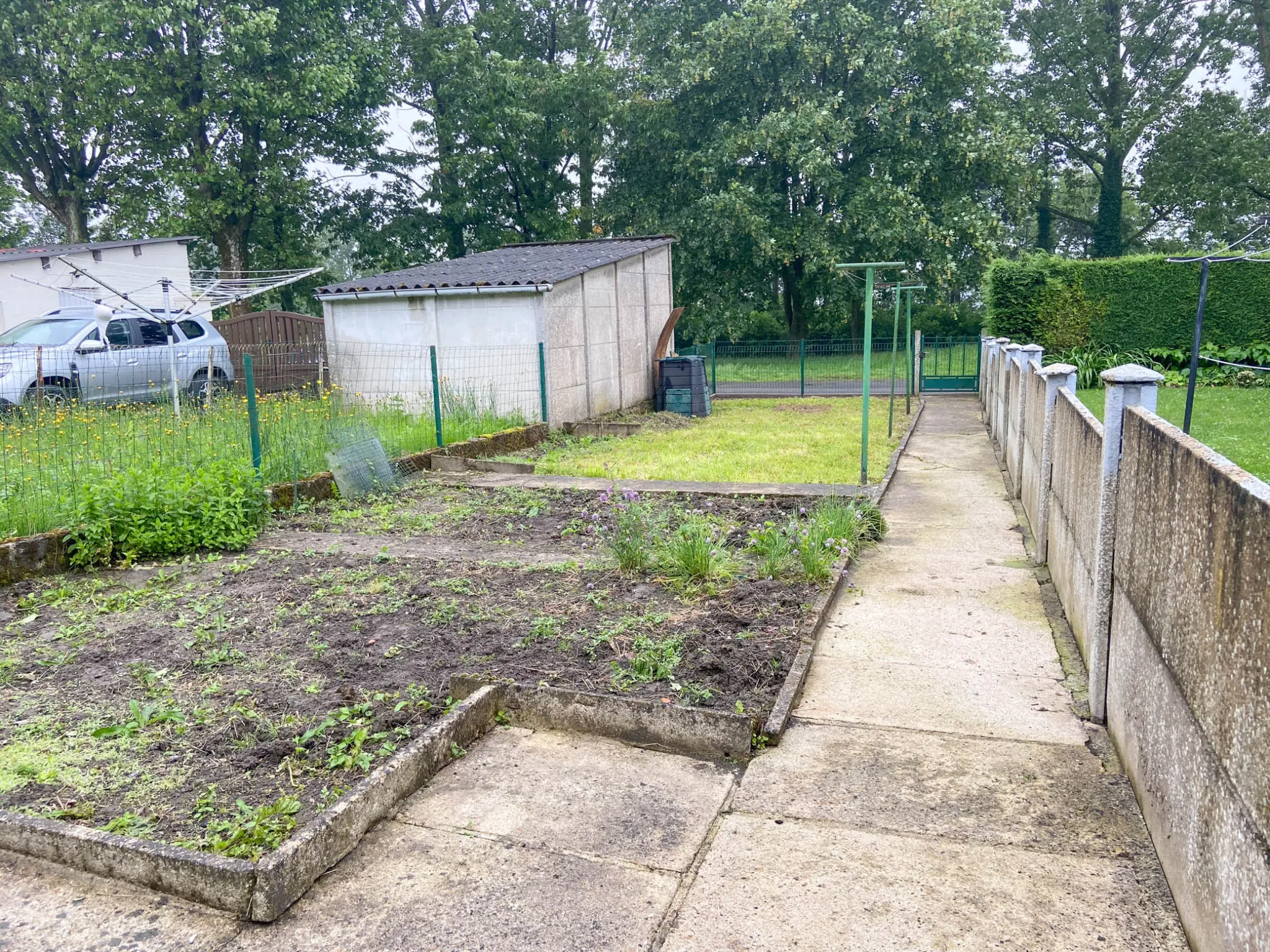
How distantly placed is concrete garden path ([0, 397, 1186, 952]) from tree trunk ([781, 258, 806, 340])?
1139 inches

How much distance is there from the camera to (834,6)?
1088 inches

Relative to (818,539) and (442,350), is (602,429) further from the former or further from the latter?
(818,539)

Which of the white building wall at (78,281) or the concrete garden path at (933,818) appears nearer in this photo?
the concrete garden path at (933,818)

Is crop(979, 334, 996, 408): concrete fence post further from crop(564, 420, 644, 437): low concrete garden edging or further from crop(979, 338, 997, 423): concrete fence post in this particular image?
crop(564, 420, 644, 437): low concrete garden edging

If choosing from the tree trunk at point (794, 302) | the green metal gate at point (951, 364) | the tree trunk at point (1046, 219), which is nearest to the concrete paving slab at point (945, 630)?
the green metal gate at point (951, 364)

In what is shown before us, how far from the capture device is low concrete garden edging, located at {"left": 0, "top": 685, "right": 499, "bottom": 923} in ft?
9.55

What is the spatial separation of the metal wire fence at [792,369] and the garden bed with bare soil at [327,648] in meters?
16.7

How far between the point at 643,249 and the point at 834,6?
14.5 m

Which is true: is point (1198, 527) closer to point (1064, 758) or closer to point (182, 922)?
point (1064, 758)

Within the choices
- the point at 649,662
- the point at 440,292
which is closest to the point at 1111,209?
the point at 440,292

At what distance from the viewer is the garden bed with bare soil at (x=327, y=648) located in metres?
3.67

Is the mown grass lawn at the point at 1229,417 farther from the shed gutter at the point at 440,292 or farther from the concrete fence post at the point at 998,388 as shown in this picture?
the shed gutter at the point at 440,292

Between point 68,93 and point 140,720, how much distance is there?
27717 mm

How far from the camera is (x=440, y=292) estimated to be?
15.4 metres
